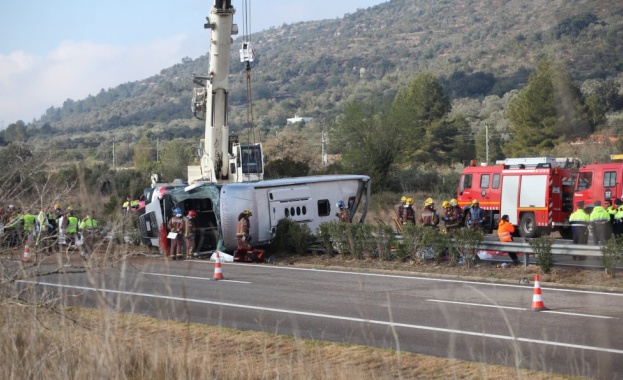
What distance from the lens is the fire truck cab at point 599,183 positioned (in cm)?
2858

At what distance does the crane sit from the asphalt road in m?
7.29

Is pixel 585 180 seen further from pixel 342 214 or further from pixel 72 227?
pixel 72 227

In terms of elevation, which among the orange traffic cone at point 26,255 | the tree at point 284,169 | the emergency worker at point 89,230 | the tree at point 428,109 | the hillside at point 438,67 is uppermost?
the hillside at point 438,67

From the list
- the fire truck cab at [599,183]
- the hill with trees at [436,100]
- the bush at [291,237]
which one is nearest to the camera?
the bush at [291,237]

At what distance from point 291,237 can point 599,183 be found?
10456 millimetres

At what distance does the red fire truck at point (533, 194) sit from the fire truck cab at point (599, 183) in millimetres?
1067

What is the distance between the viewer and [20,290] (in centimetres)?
914

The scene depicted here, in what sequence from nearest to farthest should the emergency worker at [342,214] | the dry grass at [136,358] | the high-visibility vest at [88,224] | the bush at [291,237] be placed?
1. the dry grass at [136,358]
2. the high-visibility vest at [88,224]
3. the bush at [291,237]
4. the emergency worker at [342,214]

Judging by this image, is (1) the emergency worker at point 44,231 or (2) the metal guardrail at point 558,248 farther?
(2) the metal guardrail at point 558,248

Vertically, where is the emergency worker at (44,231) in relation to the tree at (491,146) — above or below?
below

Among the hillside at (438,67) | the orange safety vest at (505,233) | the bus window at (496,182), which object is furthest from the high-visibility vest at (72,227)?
the hillside at (438,67)

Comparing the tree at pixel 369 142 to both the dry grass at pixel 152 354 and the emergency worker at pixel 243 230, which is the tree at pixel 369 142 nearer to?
the emergency worker at pixel 243 230

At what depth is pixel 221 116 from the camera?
2912 cm

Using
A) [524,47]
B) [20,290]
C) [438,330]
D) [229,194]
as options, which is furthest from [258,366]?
[524,47]
